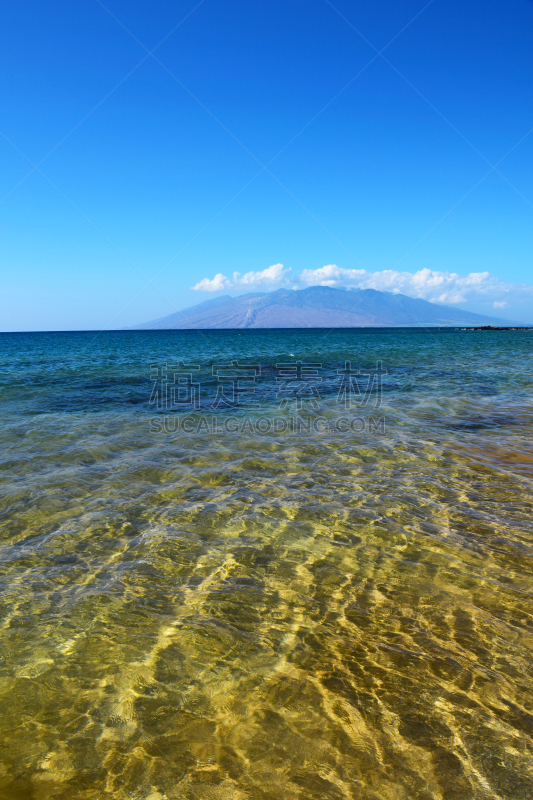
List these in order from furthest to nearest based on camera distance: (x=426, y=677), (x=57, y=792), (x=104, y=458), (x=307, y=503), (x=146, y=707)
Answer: (x=104, y=458) < (x=307, y=503) < (x=426, y=677) < (x=146, y=707) < (x=57, y=792)

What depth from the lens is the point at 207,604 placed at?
148 inches

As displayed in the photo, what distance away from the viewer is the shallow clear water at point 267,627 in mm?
2350

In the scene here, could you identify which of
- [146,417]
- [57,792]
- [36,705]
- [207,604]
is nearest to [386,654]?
[207,604]

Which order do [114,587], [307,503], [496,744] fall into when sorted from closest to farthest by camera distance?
[496,744], [114,587], [307,503]

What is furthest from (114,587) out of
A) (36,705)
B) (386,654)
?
(386,654)

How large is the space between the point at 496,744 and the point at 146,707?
85.4 inches

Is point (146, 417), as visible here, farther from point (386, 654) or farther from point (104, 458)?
point (386, 654)

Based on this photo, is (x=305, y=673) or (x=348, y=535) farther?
(x=348, y=535)

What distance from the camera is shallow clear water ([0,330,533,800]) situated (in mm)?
2350

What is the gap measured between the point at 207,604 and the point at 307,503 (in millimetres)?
2494

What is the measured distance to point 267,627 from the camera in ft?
11.3

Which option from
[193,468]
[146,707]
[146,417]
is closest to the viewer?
[146,707]

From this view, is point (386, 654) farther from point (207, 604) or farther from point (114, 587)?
point (114, 587)

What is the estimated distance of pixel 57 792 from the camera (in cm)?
220
